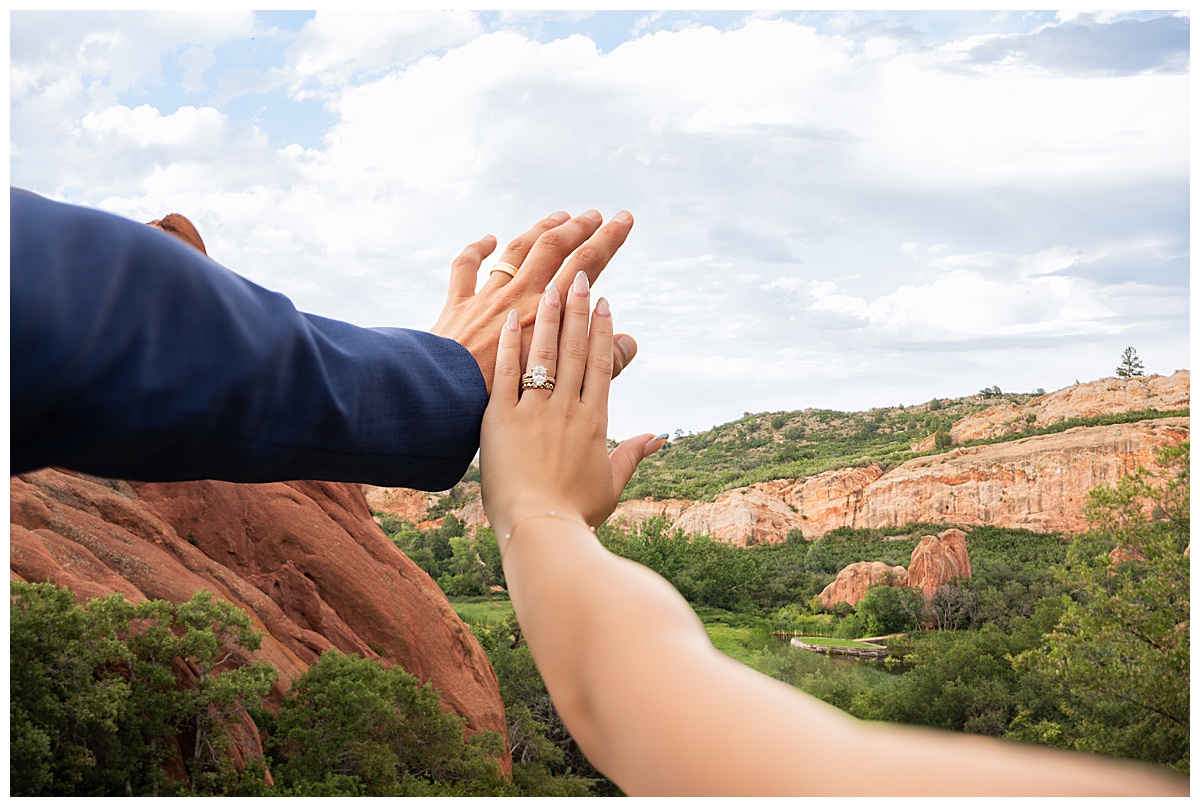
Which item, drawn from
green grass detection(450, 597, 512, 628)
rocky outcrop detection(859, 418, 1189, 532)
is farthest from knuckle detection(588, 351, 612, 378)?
rocky outcrop detection(859, 418, 1189, 532)

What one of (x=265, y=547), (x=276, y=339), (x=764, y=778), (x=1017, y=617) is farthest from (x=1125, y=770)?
(x=1017, y=617)

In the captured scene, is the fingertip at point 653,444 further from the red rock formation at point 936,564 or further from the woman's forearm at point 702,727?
the red rock formation at point 936,564

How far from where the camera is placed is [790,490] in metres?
8.40

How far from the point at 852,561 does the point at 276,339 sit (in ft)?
26.5

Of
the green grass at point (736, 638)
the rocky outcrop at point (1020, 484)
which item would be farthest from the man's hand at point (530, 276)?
the rocky outcrop at point (1020, 484)

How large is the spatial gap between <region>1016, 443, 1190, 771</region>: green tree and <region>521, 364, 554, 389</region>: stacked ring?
5.04 meters

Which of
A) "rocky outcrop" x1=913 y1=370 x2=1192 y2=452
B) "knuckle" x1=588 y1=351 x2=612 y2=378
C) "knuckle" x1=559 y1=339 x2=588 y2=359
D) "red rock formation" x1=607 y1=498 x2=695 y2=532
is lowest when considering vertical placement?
"red rock formation" x1=607 y1=498 x2=695 y2=532

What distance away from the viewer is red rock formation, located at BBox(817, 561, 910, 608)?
7.22 m

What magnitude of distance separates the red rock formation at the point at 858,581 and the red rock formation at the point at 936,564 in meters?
0.11

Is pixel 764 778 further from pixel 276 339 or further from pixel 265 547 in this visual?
pixel 265 547

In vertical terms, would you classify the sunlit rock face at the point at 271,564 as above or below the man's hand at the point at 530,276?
below

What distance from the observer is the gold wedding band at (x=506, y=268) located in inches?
14.6

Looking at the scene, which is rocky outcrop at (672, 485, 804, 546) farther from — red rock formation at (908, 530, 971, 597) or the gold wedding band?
the gold wedding band

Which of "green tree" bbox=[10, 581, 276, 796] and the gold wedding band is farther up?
the gold wedding band
